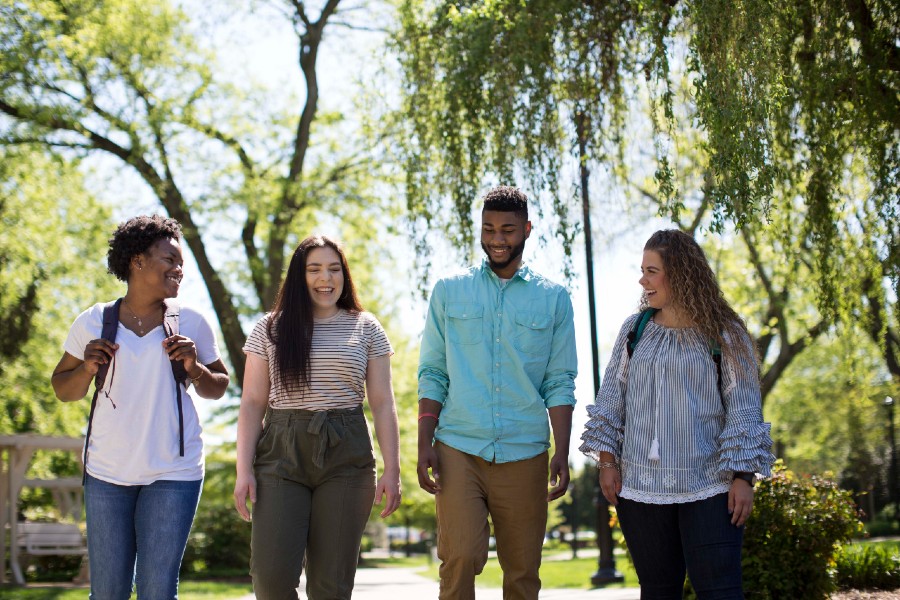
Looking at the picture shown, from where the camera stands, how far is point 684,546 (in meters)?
4.23

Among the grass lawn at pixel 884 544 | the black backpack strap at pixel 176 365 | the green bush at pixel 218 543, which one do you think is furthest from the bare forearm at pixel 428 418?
the green bush at pixel 218 543

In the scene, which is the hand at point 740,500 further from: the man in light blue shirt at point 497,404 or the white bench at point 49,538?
the white bench at point 49,538

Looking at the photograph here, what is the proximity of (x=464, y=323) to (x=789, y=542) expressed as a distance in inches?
183

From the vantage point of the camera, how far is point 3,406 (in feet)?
87.0

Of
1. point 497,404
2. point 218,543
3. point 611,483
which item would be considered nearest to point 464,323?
point 497,404

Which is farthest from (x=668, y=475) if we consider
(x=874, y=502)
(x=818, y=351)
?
(x=874, y=502)

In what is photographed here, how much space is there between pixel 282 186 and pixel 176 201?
2.02 m

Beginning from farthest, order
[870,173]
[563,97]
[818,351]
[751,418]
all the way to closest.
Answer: [818,351]
[563,97]
[870,173]
[751,418]

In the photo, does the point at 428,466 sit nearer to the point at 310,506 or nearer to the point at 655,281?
the point at 310,506

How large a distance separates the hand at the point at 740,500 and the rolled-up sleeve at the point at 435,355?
146 centimetres

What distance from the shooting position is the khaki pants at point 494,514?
470cm

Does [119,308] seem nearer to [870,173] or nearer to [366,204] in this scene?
[870,173]

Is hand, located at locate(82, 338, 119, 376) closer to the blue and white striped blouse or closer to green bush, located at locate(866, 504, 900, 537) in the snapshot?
the blue and white striped blouse

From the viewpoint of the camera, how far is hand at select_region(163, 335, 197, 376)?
4.57m
